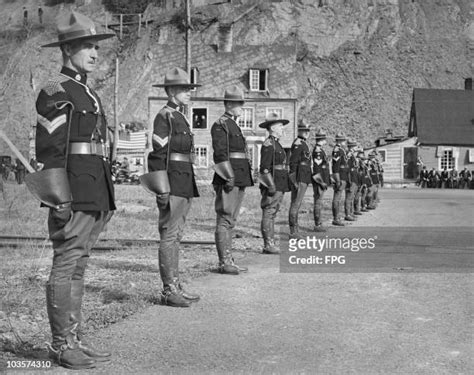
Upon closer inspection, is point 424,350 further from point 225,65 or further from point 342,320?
point 225,65

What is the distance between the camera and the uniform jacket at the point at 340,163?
60.1 ft

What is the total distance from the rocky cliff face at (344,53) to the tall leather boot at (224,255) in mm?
57731

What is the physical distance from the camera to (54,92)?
5090 millimetres

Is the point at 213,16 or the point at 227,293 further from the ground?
the point at 213,16

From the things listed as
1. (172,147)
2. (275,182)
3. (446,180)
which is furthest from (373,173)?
(446,180)

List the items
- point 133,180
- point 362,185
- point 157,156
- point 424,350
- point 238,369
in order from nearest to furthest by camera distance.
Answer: point 238,369
point 424,350
point 157,156
point 362,185
point 133,180

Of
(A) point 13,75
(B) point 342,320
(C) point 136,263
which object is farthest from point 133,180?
(B) point 342,320

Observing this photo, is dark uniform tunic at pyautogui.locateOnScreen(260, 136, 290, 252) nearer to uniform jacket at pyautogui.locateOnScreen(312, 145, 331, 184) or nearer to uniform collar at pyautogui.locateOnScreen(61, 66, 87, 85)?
uniform jacket at pyautogui.locateOnScreen(312, 145, 331, 184)

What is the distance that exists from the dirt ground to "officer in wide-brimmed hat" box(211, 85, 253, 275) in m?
0.41

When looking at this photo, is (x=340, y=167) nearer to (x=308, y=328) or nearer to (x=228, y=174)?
(x=228, y=174)

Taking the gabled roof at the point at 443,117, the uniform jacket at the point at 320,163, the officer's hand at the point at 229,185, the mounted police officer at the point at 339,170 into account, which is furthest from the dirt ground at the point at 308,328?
the gabled roof at the point at 443,117

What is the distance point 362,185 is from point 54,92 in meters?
17.8

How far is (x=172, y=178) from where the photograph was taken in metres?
7.34

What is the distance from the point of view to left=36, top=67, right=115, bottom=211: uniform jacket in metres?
5.02
